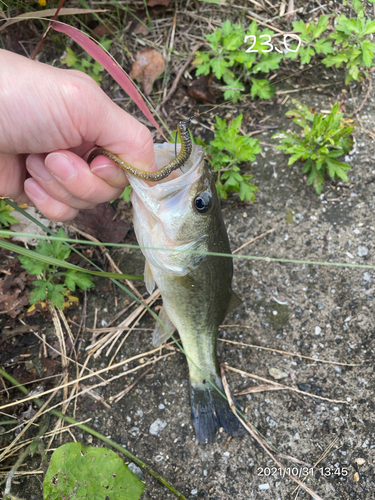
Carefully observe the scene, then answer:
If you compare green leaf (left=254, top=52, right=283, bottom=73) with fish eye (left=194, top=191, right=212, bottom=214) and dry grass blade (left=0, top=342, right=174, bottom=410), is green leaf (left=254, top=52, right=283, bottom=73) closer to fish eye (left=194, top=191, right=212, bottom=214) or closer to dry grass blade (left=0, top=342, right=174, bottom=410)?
fish eye (left=194, top=191, right=212, bottom=214)

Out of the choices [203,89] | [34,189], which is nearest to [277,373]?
[34,189]

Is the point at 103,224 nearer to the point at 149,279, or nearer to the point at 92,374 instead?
the point at 149,279

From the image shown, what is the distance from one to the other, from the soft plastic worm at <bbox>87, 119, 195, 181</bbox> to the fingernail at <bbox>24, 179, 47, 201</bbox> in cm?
43

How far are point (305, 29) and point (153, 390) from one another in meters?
3.58

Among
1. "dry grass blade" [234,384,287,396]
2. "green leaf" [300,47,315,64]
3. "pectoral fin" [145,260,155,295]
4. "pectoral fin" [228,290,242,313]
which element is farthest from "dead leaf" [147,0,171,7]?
"dry grass blade" [234,384,287,396]

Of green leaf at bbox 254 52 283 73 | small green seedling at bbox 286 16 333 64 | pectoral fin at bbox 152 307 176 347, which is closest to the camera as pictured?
pectoral fin at bbox 152 307 176 347

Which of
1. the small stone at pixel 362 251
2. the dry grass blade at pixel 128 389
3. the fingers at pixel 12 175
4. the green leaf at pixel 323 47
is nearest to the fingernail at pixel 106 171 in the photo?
the fingers at pixel 12 175

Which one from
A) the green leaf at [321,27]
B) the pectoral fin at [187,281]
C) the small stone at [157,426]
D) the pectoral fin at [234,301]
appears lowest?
the small stone at [157,426]

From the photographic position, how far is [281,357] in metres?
3.01

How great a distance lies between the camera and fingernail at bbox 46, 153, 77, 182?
204cm

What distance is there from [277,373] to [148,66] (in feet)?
10.4

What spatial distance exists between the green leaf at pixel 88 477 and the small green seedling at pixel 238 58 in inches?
125

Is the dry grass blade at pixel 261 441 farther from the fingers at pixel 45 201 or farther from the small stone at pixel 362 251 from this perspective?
the fingers at pixel 45 201

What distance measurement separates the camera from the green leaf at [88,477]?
7.39 ft
